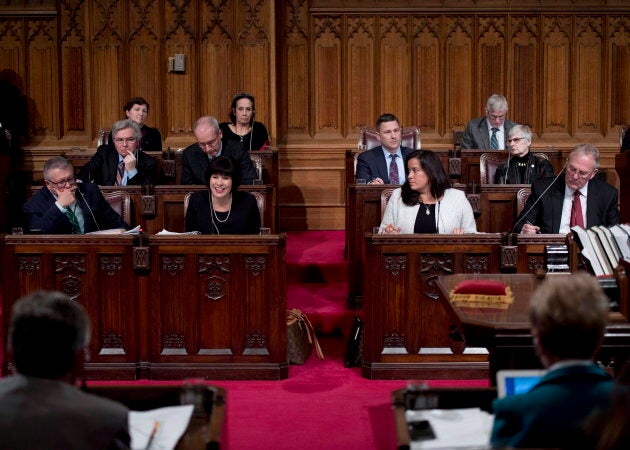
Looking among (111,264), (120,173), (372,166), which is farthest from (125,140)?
(111,264)

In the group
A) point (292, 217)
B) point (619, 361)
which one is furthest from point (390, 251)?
point (292, 217)

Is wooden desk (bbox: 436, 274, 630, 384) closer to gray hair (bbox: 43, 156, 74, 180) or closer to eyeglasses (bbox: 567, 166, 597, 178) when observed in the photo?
eyeglasses (bbox: 567, 166, 597, 178)

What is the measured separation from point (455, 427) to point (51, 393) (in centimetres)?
106

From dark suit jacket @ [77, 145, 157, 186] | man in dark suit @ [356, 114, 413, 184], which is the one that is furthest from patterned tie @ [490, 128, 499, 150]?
dark suit jacket @ [77, 145, 157, 186]

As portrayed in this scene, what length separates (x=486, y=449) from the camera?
2.24 metres

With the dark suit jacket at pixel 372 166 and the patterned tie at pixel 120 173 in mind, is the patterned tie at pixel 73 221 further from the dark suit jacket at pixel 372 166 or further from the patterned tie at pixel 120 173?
the dark suit jacket at pixel 372 166

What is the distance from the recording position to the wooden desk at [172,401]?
2559 millimetres

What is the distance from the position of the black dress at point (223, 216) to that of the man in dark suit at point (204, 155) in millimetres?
1225

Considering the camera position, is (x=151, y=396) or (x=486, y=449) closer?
(x=486, y=449)

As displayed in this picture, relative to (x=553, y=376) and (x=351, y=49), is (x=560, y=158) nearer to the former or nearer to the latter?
(x=351, y=49)

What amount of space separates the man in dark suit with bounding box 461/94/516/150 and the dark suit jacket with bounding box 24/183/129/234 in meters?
3.67

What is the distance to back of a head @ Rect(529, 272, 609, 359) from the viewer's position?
218cm

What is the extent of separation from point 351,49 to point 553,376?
7.90 meters

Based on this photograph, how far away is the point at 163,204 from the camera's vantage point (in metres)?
6.68
